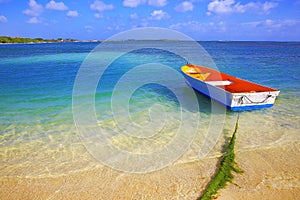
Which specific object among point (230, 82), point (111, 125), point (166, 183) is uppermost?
point (230, 82)

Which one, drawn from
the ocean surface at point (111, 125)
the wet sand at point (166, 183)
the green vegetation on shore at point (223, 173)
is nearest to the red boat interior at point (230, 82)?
the ocean surface at point (111, 125)

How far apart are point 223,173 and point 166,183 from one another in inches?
52.7

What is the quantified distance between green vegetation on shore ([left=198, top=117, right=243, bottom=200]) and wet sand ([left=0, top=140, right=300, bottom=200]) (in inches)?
4.9

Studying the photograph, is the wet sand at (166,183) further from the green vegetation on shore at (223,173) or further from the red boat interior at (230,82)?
the red boat interior at (230,82)

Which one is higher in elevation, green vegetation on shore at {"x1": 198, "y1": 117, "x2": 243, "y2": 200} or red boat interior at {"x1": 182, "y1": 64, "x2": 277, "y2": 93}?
red boat interior at {"x1": 182, "y1": 64, "x2": 277, "y2": 93}

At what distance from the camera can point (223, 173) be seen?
4.82 metres

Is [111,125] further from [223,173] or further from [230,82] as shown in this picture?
[230,82]

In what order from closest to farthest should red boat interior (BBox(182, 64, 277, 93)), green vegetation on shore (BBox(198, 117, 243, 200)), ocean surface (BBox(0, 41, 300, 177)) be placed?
green vegetation on shore (BBox(198, 117, 243, 200)), ocean surface (BBox(0, 41, 300, 177)), red boat interior (BBox(182, 64, 277, 93))

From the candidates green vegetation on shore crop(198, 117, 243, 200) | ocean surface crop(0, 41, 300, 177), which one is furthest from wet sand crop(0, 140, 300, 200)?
ocean surface crop(0, 41, 300, 177)

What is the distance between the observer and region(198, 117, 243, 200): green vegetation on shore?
419cm

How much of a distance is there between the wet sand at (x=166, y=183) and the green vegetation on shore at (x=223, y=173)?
4.9 inches

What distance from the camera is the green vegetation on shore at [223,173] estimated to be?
419 cm

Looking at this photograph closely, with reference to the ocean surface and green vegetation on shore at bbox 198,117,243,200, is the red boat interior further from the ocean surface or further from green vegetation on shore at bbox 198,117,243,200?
green vegetation on shore at bbox 198,117,243,200

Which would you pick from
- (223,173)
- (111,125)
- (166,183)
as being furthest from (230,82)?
(166,183)
